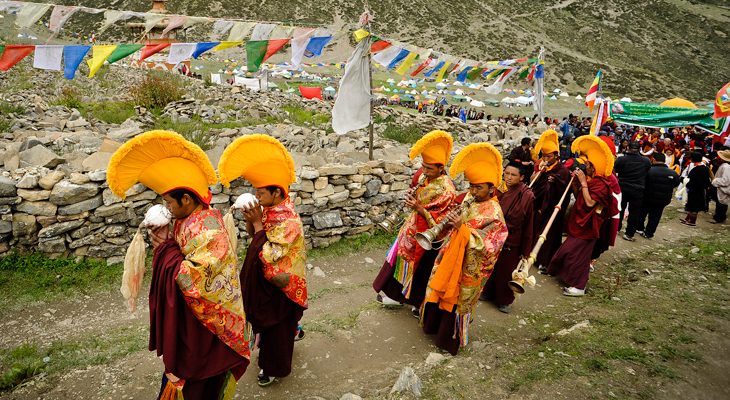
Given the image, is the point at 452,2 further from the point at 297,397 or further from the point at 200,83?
the point at 297,397

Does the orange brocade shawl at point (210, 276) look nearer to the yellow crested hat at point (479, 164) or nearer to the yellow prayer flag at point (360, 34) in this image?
the yellow crested hat at point (479, 164)

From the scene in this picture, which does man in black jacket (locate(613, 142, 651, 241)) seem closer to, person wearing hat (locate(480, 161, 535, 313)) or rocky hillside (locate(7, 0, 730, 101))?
person wearing hat (locate(480, 161, 535, 313))

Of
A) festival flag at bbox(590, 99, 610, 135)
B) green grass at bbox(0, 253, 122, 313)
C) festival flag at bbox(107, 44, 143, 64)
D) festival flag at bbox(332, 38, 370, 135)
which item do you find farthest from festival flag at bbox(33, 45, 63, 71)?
festival flag at bbox(590, 99, 610, 135)

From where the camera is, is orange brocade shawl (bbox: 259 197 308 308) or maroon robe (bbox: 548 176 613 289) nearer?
orange brocade shawl (bbox: 259 197 308 308)

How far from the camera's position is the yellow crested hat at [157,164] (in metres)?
2.41

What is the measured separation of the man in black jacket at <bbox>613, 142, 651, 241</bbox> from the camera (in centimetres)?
782

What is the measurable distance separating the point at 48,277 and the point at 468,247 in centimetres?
511

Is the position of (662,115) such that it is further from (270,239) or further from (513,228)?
(270,239)

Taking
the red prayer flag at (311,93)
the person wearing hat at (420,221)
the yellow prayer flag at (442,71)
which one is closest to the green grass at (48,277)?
the person wearing hat at (420,221)

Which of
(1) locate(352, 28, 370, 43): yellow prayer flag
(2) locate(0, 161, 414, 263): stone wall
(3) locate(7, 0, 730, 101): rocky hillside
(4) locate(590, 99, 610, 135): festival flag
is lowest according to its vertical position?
(2) locate(0, 161, 414, 263): stone wall

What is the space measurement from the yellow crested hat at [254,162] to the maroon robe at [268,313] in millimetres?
441

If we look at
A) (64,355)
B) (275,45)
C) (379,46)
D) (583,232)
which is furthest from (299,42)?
(64,355)

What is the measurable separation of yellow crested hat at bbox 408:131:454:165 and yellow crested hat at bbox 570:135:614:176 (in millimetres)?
2319

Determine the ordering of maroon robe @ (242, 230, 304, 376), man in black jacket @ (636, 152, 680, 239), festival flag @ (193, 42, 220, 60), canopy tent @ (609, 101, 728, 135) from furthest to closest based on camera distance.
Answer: canopy tent @ (609, 101, 728, 135) → man in black jacket @ (636, 152, 680, 239) → festival flag @ (193, 42, 220, 60) → maroon robe @ (242, 230, 304, 376)
